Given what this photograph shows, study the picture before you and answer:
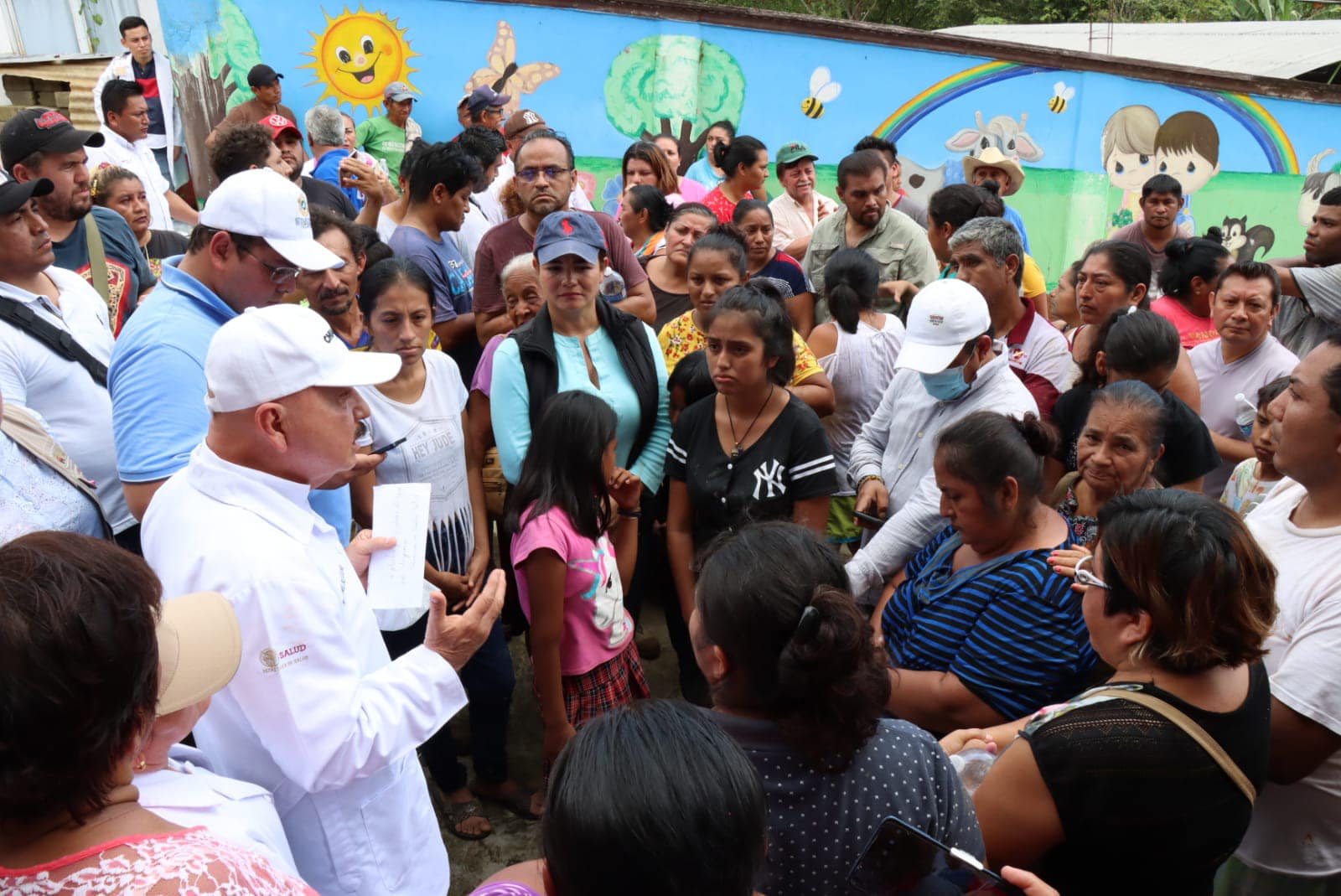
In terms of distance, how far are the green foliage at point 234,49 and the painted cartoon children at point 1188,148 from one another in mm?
8755

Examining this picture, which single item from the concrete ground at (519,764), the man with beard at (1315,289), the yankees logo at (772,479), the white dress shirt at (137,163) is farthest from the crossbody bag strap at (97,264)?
the man with beard at (1315,289)

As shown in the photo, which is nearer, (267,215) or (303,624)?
(303,624)

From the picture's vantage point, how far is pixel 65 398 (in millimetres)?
2805

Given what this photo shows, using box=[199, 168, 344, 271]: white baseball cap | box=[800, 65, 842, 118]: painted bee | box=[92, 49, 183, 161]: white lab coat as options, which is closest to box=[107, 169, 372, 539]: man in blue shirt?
box=[199, 168, 344, 271]: white baseball cap

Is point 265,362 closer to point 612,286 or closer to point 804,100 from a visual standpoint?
point 612,286

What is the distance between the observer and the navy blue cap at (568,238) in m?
3.58

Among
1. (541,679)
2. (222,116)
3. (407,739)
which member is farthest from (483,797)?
(222,116)

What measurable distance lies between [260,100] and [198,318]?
586 centimetres

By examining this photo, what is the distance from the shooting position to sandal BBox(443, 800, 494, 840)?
3449 mm

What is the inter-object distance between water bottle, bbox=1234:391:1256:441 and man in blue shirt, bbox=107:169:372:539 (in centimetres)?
332

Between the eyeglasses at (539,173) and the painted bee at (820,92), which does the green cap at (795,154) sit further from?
the painted bee at (820,92)

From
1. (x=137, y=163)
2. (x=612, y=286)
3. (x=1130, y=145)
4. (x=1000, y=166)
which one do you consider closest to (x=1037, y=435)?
(x=612, y=286)

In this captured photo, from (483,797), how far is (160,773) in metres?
2.28

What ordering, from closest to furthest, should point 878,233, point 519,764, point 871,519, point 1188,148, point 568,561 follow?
point 568,561 → point 871,519 → point 519,764 → point 878,233 → point 1188,148
